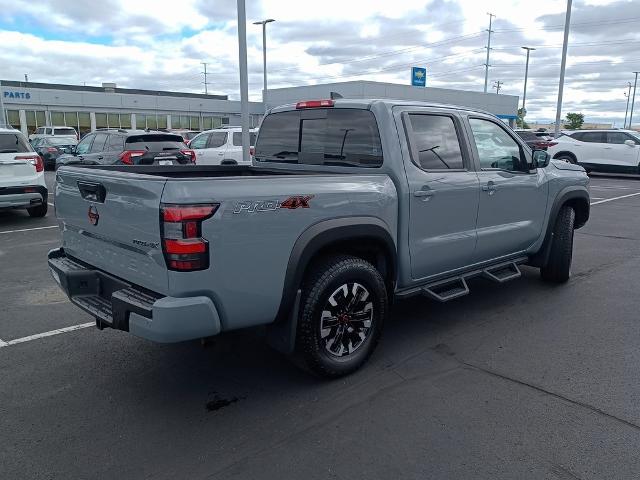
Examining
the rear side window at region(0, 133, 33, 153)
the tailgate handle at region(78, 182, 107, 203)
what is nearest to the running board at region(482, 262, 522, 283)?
the tailgate handle at region(78, 182, 107, 203)

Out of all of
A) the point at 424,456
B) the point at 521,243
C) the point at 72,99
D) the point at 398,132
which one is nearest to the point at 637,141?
the point at 521,243

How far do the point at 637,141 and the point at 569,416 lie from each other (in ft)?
64.8

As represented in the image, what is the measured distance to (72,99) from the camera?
136 ft

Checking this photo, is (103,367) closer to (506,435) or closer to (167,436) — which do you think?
(167,436)

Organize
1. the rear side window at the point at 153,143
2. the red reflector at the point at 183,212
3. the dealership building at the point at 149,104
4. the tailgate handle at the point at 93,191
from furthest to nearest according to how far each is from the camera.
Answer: the dealership building at the point at 149,104
the rear side window at the point at 153,143
the tailgate handle at the point at 93,191
the red reflector at the point at 183,212

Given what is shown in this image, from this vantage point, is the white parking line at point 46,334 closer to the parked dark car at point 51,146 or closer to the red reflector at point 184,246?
the red reflector at point 184,246

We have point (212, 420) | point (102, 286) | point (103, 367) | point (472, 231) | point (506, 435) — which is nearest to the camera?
point (506, 435)

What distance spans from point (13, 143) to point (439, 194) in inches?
342

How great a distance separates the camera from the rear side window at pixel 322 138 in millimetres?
4164

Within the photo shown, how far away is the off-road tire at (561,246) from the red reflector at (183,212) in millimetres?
4349

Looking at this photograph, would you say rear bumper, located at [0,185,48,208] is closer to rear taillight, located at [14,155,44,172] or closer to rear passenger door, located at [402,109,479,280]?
rear taillight, located at [14,155,44,172]

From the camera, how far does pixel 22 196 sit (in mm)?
9742

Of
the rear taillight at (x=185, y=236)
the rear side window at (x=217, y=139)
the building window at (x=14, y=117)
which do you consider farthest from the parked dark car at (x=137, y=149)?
the building window at (x=14, y=117)

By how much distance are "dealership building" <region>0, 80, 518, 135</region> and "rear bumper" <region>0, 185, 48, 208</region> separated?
27.6 m
